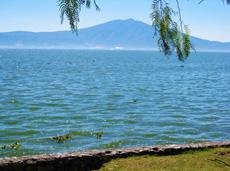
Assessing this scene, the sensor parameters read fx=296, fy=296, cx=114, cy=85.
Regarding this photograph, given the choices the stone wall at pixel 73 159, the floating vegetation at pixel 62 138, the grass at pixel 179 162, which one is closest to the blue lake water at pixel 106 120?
the floating vegetation at pixel 62 138

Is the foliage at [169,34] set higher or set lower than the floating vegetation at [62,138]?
higher

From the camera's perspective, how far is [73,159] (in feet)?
23.9

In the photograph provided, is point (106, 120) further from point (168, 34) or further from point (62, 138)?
point (168, 34)

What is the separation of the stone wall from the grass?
6.9 inches

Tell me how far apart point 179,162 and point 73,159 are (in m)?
2.59

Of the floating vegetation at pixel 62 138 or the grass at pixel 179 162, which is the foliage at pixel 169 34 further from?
the floating vegetation at pixel 62 138

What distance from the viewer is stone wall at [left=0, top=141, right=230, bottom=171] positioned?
6953mm

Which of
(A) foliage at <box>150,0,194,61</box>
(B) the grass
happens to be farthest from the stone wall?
(A) foliage at <box>150,0,194,61</box>

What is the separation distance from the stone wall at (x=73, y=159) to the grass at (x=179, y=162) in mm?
174

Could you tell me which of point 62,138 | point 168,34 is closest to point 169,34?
point 168,34

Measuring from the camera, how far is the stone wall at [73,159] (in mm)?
6953

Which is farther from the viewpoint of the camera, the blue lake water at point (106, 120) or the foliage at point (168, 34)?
the blue lake water at point (106, 120)

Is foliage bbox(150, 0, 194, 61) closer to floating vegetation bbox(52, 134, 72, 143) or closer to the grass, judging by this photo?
the grass

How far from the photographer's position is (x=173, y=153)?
25.7 feet
